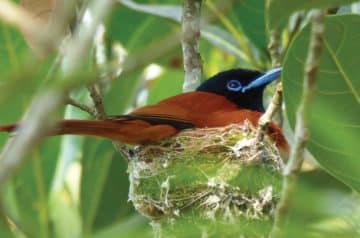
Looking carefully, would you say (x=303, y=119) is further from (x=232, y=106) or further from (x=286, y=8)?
(x=232, y=106)

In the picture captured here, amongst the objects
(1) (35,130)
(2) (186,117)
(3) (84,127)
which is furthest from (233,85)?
(1) (35,130)

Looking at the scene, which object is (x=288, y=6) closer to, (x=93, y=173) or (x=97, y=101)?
(x=97, y=101)

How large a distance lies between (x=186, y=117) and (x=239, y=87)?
0.83m

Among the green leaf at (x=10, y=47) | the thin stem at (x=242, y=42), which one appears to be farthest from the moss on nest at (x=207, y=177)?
the thin stem at (x=242, y=42)

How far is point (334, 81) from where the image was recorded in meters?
2.96

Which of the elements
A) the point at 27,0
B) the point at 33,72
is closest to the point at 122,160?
the point at 27,0

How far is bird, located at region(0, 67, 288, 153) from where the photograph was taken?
3.52 metres

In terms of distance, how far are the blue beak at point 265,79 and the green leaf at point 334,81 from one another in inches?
41.3

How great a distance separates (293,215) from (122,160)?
2.97 m

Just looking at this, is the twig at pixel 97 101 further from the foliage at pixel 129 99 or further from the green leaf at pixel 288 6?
the green leaf at pixel 288 6

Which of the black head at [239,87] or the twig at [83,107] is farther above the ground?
the twig at [83,107]

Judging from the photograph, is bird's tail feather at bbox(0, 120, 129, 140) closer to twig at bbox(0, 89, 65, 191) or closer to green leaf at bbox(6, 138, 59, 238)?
green leaf at bbox(6, 138, 59, 238)

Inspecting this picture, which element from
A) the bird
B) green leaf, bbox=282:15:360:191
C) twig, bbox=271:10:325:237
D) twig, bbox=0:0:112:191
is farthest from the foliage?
twig, bbox=0:0:112:191

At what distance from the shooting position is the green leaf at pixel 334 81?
282cm
